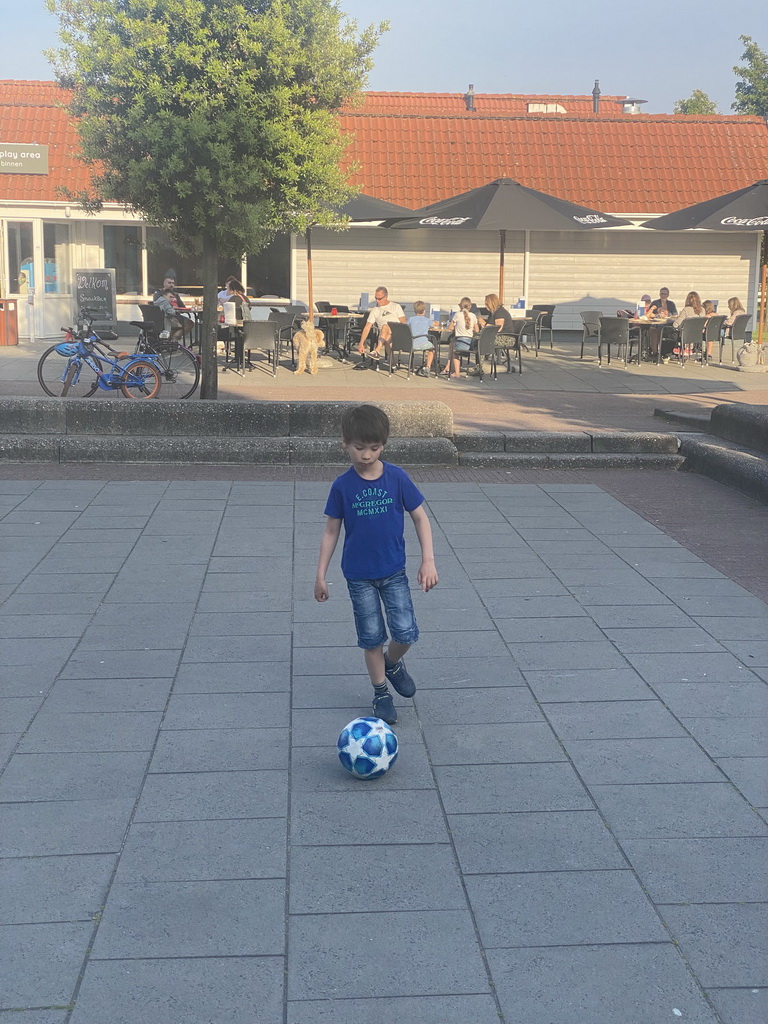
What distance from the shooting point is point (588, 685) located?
209 inches

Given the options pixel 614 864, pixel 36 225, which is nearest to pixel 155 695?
pixel 614 864

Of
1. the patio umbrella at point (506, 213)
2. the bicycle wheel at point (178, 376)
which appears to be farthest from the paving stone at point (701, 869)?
the patio umbrella at point (506, 213)

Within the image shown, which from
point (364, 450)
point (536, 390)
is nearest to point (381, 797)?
point (364, 450)

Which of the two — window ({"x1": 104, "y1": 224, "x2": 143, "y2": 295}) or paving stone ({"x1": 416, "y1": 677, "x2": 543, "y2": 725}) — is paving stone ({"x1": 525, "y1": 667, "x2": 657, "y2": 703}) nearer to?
paving stone ({"x1": 416, "y1": 677, "x2": 543, "y2": 725})

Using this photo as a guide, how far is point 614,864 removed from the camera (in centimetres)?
369

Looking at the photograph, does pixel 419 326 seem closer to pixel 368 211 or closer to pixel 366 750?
pixel 368 211

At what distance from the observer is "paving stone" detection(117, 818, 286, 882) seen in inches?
142

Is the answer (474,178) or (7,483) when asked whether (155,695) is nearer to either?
(7,483)

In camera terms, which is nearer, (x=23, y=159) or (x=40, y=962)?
(x=40, y=962)

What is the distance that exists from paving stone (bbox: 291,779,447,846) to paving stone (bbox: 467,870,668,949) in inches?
14.8

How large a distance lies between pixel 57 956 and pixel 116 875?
17.7 inches

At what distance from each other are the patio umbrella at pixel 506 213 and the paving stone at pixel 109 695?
47.3 ft

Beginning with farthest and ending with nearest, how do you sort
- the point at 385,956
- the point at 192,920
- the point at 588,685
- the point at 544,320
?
1. the point at 544,320
2. the point at 588,685
3. the point at 192,920
4. the point at 385,956

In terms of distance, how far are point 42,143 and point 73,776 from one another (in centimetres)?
2154
